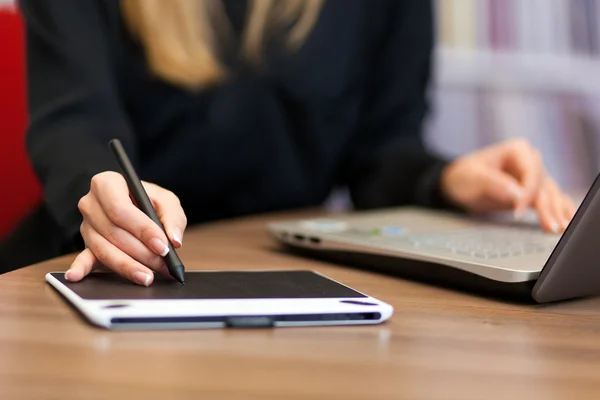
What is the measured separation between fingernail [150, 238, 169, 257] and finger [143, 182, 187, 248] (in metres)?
0.02

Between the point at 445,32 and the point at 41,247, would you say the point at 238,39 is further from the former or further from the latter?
the point at 445,32

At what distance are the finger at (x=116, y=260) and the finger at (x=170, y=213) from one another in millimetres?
35

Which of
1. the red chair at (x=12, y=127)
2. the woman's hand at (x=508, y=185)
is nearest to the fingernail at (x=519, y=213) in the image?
the woman's hand at (x=508, y=185)

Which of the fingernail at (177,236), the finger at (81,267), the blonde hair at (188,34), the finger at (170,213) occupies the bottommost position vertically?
the finger at (81,267)

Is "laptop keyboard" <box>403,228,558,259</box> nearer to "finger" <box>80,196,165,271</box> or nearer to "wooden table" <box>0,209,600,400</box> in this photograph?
"wooden table" <box>0,209,600,400</box>

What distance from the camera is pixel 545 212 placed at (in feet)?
2.41

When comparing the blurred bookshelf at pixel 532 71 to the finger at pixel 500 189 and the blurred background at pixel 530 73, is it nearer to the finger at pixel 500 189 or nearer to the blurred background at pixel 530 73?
the blurred background at pixel 530 73

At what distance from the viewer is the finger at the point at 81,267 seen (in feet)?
1.60

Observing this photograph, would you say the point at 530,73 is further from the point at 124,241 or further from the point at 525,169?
the point at 124,241

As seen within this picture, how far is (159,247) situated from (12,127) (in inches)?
25.0

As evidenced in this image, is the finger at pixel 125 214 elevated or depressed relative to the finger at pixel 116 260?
elevated

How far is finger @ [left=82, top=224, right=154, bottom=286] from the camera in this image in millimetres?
476

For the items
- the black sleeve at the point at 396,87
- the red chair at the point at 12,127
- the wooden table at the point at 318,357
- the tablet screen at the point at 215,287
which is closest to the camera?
the wooden table at the point at 318,357

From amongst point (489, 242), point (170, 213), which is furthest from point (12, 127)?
point (489, 242)
